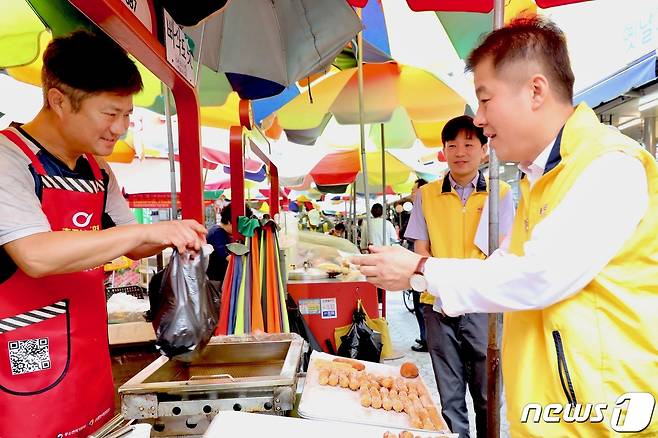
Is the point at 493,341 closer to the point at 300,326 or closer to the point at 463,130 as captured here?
the point at 463,130

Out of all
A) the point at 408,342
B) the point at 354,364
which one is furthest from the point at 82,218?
the point at 408,342

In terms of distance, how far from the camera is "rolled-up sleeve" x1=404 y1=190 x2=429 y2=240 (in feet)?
9.97

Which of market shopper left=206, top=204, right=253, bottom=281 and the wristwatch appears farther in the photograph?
market shopper left=206, top=204, right=253, bottom=281

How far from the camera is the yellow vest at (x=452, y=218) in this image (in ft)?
9.14

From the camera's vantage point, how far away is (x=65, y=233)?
4.06ft

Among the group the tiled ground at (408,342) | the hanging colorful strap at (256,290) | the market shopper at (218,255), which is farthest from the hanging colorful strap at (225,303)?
the tiled ground at (408,342)

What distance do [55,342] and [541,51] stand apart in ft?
5.89

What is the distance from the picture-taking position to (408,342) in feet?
20.1

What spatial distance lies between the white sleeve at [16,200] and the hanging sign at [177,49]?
2.44 feet

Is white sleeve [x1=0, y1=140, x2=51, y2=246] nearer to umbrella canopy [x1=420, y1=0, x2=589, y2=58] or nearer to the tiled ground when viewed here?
umbrella canopy [x1=420, y1=0, x2=589, y2=58]

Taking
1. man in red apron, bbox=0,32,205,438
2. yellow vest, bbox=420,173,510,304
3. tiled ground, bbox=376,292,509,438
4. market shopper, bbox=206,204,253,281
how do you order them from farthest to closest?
market shopper, bbox=206,204,253,281 < tiled ground, bbox=376,292,509,438 < yellow vest, bbox=420,173,510,304 < man in red apron, bbox=0,32,205,438

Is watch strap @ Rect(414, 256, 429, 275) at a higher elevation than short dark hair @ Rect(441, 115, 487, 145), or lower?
lower

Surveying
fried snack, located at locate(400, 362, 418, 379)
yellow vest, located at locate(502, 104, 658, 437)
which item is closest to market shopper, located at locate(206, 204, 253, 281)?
fried snack, located at locate(400, 362, 418, 379)

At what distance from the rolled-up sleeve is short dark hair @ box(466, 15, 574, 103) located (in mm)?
1723
